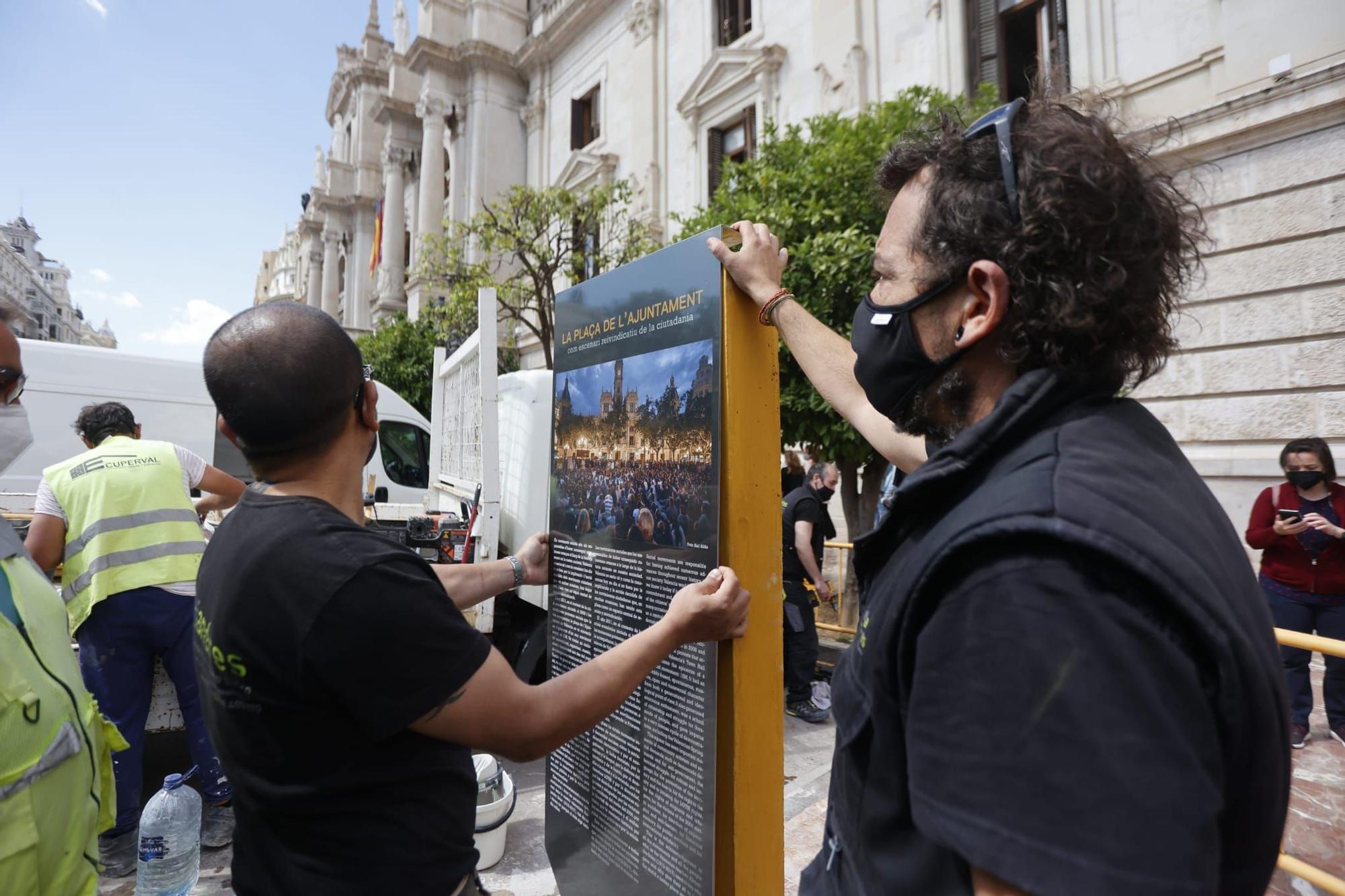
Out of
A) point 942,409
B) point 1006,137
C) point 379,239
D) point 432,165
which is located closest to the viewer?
point 1006,137

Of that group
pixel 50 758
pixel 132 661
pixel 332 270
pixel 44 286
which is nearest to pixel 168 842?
pixel 132 661

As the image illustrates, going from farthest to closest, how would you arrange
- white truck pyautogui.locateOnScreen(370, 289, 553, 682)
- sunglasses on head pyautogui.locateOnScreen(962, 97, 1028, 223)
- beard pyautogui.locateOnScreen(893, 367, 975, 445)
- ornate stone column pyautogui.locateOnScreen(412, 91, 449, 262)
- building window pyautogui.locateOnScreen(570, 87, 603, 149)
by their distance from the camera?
ornate stone column pyautogui.locateOnScreen(412, 91, 449, 262)
building window pyautogui.locateOnScreen(570, 87, 603, 149)
white truck pyautogui.locateOnScreen(370, 289, 553, 682)
beard pyautogui.locateOnScreen(893, 367, 975, 445)
sunglasses on head pyautogui.locateOnScreen(962, 97, 1028, 223)

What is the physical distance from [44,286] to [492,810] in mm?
114104

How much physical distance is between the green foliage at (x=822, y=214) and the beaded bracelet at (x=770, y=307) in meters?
4.80

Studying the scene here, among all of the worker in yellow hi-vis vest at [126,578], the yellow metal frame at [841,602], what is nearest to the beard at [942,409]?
the worker in yellow hi-vis vest at [126,578]

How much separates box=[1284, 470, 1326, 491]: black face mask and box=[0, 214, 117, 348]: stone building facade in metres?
65.0

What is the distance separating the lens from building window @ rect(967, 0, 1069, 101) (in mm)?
10289

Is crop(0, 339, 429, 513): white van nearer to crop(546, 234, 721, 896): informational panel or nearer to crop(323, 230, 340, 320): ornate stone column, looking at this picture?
crop(546, 234, 721, 896): informational panel

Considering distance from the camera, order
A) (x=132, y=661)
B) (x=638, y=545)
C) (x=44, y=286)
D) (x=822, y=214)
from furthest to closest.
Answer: (x=44, y=286), (x=822, y=214), (x=132, y=661), (x=638, y=545)

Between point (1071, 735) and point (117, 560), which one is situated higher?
point (1071, 735)

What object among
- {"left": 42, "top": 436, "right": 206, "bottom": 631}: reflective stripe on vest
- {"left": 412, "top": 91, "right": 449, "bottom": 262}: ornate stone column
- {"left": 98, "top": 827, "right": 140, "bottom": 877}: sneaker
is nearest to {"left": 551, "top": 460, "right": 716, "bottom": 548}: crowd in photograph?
{"left": 42, "top": 436, "right": 206, "bottom": 631}: reflective stripe on vest

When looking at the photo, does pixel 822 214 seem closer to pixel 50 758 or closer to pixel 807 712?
pixel 807 712

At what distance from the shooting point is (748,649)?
6.12 ft

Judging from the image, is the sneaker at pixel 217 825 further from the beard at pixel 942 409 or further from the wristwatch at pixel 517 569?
the beard at pixel 942 409
